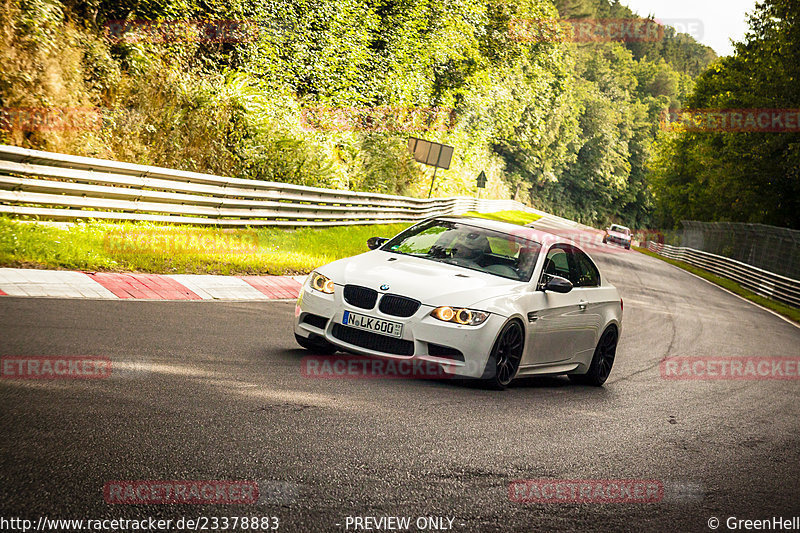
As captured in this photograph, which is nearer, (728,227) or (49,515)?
(49,515)

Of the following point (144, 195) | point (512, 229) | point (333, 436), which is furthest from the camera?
point (144, 195)

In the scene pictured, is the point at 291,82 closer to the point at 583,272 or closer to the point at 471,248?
the point at 583,272

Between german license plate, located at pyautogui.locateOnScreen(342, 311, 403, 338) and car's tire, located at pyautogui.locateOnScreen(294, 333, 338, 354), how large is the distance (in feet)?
1.16

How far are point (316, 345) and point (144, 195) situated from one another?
8.59 metres

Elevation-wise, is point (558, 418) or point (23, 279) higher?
point (558, 418)

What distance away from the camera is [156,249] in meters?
13.7

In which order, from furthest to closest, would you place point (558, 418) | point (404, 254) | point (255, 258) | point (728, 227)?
1. point (728, 227)
2. point (255, 258)
3. point (404, 254)
4. point (558, 418)

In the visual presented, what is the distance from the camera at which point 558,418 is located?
724 cm

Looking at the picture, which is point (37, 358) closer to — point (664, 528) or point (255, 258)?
point (664, 528)

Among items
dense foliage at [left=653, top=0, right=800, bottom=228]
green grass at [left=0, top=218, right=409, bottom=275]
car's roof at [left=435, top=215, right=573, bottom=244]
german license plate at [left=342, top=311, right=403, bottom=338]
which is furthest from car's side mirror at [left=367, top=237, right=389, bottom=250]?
dense foliage at [left=653, top=0, right=800, bottom=228]

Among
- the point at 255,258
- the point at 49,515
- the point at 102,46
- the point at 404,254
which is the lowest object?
the point at 255,258

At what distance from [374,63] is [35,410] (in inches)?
1391

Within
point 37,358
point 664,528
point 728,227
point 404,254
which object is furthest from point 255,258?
point 728,227

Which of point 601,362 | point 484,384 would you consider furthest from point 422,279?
point 601,362
